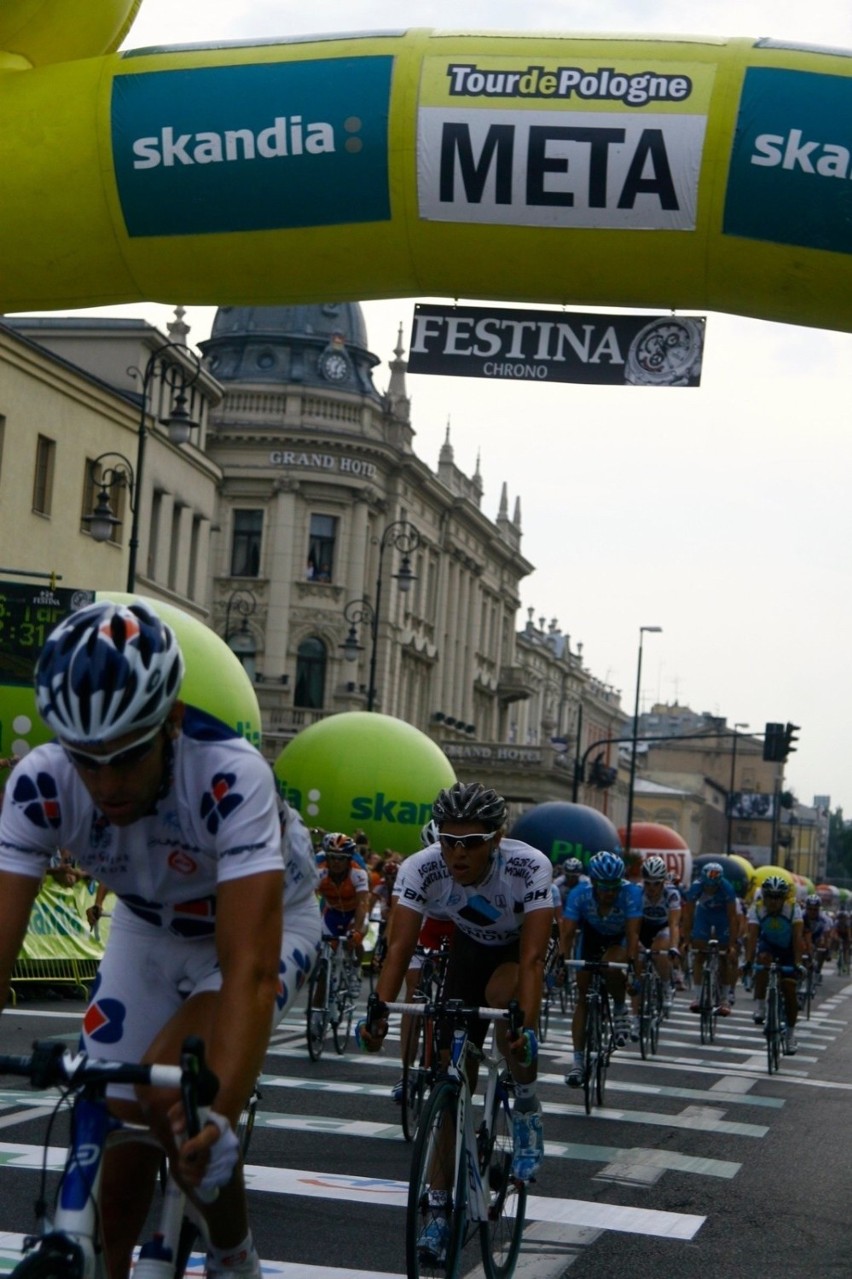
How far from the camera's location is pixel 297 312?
253 ft

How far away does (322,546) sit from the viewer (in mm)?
74438

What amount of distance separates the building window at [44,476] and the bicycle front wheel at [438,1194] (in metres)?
34.3

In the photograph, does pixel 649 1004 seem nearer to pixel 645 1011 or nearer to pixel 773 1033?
pixel 645 1011

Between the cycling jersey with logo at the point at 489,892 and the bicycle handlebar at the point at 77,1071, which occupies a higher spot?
the cycling jersey with logo at the point at 489,892

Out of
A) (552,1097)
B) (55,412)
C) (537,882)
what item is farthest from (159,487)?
(537,882)

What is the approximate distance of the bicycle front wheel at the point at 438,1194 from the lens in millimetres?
6199

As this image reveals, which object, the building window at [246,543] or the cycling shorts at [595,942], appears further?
the building window at [246,543]

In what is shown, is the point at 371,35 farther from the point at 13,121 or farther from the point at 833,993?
the point at 833,993

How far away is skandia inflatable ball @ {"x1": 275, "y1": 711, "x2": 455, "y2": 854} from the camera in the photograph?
28.9m

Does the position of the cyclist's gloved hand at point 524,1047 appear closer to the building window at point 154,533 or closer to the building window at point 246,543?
the building window at point 154,533

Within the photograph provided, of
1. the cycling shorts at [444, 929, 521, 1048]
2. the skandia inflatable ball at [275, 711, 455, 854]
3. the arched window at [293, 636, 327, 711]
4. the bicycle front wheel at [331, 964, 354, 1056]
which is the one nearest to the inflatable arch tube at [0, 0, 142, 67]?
the cycling shorts at [444, 929, 521, 1048]

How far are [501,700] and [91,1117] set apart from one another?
10092 cm

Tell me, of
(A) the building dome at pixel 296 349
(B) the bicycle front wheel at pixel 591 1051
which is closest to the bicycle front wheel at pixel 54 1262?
(B) the bicycle front wheel at pixel 591 1051

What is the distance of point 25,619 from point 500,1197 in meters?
14.4
